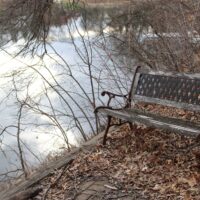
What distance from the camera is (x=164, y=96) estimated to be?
537cm

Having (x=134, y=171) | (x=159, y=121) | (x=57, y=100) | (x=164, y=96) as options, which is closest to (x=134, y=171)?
(x=134, y=171)

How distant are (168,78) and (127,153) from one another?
3.17 ft

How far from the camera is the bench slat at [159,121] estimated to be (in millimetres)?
4422

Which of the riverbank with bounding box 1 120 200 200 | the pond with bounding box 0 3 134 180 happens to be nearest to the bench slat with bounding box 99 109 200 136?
the riverbank with bounding box 1 120 200 200

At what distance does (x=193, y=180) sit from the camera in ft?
14.2

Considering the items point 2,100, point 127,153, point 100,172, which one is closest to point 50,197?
point 100,172

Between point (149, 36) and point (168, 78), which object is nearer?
point (168, 78)

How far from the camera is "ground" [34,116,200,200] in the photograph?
14.3ft

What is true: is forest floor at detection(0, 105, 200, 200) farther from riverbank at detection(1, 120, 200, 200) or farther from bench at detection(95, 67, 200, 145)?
bench at detection(95, 67, 200, 145)

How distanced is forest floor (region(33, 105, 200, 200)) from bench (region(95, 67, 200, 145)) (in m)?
0.34

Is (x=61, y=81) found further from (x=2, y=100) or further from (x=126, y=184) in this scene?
(x=126, y=184)

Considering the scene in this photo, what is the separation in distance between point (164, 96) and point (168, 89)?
0.10 meters

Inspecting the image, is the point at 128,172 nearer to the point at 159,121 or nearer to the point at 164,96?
the point at 159,121

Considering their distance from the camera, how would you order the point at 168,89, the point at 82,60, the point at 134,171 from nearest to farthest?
1. the point at 134,171
2. the point at 168,89
3. the point at 82,60
